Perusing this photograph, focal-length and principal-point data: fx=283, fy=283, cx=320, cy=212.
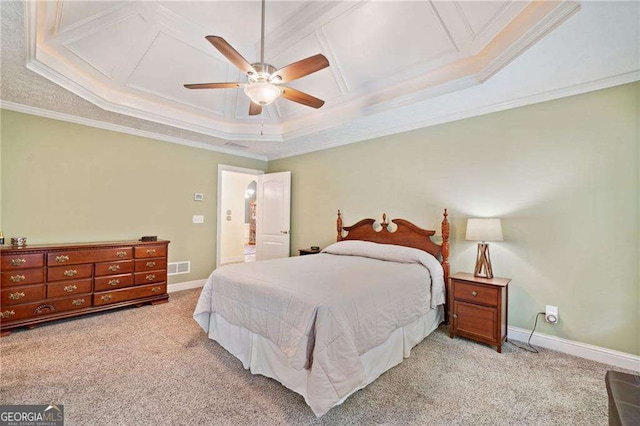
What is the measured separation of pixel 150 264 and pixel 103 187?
1.28 meters

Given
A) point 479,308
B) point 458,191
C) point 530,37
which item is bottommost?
point 479,308

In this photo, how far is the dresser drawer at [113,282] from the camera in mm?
3504

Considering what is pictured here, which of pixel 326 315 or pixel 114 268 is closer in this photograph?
pixel 326 315

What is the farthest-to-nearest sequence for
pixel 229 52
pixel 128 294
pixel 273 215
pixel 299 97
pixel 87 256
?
pixel 273 215, pixel 128 294, pixel 87 256, pixel 299 97, pixel 229 52

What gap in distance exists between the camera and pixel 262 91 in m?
2.24

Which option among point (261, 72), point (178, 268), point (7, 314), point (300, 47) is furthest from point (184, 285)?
point (300, 47)

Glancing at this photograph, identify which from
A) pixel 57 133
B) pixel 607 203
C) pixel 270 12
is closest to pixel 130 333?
pixel 57 133

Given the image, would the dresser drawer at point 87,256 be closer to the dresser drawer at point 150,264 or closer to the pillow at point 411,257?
the dresser drawer at point 150,264

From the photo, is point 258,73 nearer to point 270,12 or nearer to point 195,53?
point 270,12

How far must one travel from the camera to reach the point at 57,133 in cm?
363

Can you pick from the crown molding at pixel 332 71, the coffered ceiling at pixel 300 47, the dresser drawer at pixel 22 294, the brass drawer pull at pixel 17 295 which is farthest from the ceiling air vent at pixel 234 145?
the brass drawer pull at pixel 17 295

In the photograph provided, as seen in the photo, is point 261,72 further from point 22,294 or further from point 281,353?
point 22,294

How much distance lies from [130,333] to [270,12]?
3564 millimetres

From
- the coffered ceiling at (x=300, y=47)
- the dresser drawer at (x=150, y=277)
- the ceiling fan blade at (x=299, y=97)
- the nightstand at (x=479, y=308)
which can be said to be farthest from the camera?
the dresser drawer at (x=150, y=277)
